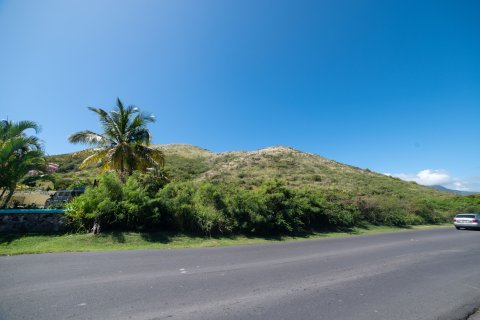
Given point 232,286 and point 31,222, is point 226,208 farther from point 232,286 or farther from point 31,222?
point 31,222

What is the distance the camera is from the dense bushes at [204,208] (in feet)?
35.1

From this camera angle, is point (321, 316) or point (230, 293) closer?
point (321, 316)

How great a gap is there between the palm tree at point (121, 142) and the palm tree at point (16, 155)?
2406mm

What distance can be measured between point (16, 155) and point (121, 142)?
5.31m

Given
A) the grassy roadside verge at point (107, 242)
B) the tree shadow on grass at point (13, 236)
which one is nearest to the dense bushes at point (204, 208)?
the grassy roadside verge at point (107, 242)

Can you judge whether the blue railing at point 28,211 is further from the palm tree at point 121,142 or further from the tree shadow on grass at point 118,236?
the palm tree at point 121,142

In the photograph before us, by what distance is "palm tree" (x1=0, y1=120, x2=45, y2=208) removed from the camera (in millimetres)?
11289

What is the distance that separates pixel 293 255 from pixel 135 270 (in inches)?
204

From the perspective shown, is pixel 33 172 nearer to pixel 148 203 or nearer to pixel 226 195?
pixel 148 203

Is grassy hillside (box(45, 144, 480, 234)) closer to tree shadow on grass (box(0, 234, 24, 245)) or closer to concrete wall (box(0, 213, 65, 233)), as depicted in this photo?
concrete wall (box(0, 213, 65, 233))

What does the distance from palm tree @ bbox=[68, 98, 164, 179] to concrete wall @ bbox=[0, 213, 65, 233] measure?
18.0 feet

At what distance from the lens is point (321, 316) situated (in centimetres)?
382

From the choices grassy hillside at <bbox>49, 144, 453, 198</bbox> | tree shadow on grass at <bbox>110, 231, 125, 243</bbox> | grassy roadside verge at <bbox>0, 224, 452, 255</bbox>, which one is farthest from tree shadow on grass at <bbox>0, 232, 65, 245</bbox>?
grassy hillside at <bbox>49, 144, 453, 198</bbox>

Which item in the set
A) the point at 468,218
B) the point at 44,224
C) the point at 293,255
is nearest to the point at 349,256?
the point at 293,255
